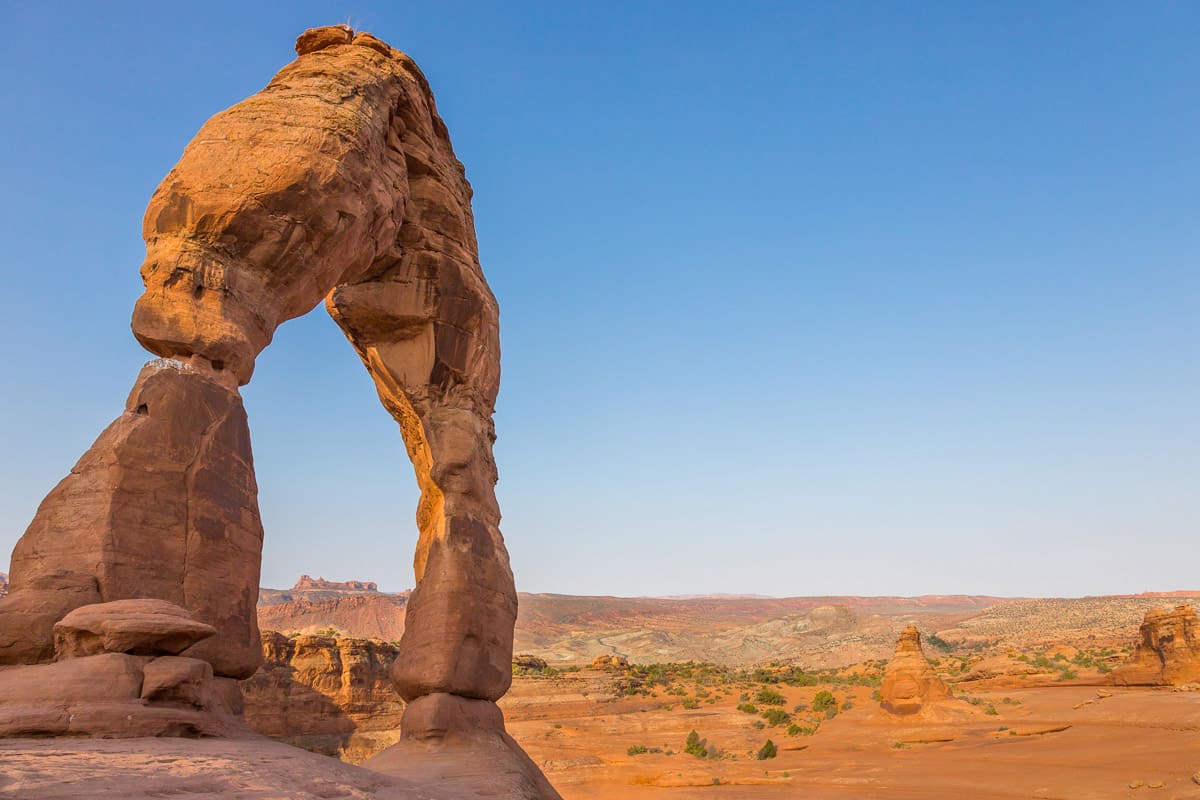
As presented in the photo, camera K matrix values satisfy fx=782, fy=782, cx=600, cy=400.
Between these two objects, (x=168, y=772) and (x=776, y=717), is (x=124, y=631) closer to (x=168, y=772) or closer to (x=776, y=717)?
(x=168, y=772)

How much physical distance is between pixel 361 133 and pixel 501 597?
6.35 meters

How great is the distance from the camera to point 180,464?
23.9 ft

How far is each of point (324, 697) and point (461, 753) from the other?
16.5 metres

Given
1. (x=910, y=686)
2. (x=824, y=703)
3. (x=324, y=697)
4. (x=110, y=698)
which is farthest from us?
(x=824, y=703)

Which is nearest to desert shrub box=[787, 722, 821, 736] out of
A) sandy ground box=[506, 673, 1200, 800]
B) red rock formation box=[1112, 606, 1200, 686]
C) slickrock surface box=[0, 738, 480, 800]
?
sandy ground box=[506, 673, 1200, 800]

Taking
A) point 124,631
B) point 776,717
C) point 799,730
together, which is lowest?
point 776,717

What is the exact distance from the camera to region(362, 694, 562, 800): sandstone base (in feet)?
28.9

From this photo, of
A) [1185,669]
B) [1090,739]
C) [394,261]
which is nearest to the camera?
[394,261]

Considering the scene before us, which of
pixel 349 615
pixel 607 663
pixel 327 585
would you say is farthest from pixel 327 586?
pixel 607 663

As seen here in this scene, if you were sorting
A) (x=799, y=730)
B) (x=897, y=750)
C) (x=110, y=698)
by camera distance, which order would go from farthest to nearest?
(x=799, y=730) → (x=897, y=750) → (x=110, y=698)

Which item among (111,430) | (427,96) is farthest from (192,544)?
(427,96)

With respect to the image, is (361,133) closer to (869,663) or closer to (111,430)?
(111,430)

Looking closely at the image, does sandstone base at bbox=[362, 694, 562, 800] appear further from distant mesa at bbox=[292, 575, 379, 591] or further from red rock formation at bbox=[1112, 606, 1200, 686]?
distant mesa at bbox=[292, 575, 379, 591]

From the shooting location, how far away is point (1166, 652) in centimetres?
2697
